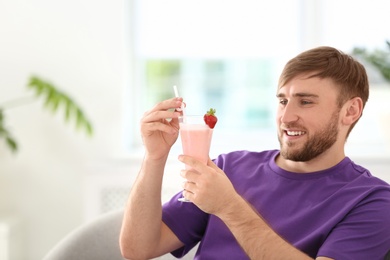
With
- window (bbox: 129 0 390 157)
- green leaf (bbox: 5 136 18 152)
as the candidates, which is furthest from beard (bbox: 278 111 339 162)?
green leaf (bbox: 5 136 18 152)

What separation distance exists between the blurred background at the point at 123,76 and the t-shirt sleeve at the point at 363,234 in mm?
2220

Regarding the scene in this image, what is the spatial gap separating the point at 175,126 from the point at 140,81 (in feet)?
7.69

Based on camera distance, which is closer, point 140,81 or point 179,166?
point 179,166

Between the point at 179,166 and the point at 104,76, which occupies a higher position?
the point at 104,76

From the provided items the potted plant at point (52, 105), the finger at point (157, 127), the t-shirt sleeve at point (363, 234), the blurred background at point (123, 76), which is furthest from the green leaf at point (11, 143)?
the t-shirt sleeve at point (363, 234)

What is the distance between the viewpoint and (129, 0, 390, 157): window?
414 centimetres

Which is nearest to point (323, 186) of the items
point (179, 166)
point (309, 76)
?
point (309, 76)

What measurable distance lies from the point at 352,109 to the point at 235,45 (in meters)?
2.28

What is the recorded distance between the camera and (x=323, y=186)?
Result: 190 cm

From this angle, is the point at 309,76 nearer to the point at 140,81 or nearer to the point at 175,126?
the point at 175,126

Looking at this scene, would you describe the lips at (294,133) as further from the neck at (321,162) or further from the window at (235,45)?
the window at (235,45)

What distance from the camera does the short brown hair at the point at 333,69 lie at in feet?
6.34

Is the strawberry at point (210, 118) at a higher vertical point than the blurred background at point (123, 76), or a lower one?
higher

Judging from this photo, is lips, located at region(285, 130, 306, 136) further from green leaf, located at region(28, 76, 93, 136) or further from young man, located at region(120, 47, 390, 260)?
green leaf, located at region(28, 76, 93, 136)
